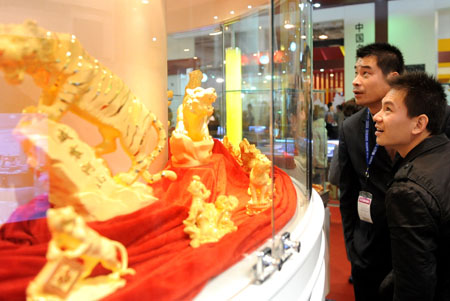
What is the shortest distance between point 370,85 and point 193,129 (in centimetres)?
81

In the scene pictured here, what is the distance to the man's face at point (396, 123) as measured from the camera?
1376 millimetres

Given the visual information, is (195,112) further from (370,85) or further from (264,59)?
(370,85)

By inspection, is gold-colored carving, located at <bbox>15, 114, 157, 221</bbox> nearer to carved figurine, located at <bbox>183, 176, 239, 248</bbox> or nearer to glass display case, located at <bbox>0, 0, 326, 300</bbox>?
glass display case, located at <bbox>0, 0, 326, 300</bbox>

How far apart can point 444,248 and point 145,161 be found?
0.93 metres

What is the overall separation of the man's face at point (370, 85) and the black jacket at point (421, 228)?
607 millimetres

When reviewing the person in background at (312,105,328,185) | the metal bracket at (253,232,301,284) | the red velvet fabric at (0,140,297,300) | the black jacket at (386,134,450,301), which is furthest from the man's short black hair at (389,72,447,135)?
the person in background at (312,105,328,185)

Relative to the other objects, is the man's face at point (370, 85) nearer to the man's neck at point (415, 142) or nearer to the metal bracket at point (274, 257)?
the man's neck at point (415, 142)

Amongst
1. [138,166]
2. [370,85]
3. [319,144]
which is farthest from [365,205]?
[319,144]

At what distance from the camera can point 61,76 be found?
A: 998 millimetres

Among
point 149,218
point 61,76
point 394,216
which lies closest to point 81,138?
point 61,76

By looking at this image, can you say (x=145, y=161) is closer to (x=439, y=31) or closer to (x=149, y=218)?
(x=149, y=218)

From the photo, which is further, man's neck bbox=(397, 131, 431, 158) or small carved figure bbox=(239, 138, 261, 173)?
small carved figure bbox=(239, 138, 261, 173)

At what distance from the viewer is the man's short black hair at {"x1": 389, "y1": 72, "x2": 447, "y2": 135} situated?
1365mm

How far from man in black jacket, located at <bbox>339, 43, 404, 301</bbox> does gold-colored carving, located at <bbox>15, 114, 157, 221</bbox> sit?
1.03m
